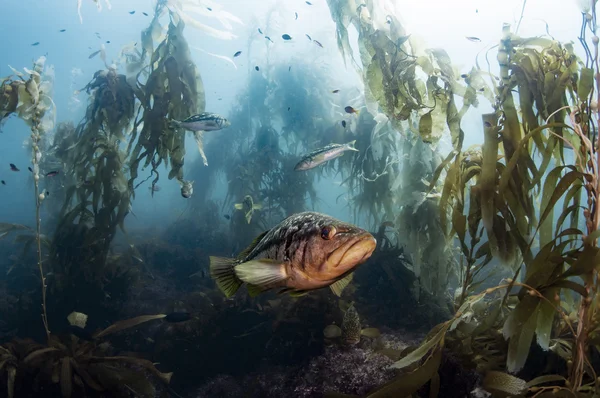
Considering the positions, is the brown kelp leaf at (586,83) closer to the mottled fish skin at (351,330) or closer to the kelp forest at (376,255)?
the kelp forest at (376,255)

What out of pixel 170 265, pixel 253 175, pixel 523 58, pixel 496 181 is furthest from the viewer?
pixel 253 175

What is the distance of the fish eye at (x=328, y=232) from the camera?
111 cm

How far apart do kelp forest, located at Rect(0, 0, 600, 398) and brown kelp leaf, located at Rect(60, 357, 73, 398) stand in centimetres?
2

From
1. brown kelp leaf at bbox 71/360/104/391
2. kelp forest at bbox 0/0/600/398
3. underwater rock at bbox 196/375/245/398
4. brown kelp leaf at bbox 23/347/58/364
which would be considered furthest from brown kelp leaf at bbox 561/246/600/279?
brown kelp leaf at bbox 23/347/58/364

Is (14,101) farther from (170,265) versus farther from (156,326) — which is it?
(170,265)

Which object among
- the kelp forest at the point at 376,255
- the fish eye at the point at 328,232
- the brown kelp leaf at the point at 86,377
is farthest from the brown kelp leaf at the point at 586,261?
the brown kelp leaf at the point at 86,377

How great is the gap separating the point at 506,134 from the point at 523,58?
81 centimetres

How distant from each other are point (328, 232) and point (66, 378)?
358cm

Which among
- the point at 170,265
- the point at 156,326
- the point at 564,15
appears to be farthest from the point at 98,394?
the point at 564,15

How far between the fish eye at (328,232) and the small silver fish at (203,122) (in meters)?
3.87

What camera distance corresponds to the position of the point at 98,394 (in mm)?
3211

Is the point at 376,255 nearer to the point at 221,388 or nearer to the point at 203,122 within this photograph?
the point at 221,388

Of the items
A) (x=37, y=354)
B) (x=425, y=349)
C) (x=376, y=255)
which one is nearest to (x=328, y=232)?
(x=425, y=349)

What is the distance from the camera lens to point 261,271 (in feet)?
3.46
